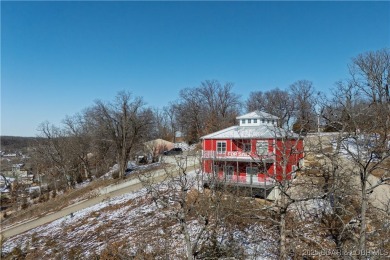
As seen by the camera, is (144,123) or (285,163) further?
(144,123)

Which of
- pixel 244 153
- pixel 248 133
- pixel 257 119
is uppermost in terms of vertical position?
pixel 257 119

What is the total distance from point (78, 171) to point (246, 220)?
3555 cm

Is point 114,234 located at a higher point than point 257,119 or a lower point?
lower

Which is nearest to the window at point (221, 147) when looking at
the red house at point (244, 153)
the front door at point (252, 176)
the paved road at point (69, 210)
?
Answer: the red house at point (244, 153)

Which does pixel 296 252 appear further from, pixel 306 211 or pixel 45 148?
pixel 45 148

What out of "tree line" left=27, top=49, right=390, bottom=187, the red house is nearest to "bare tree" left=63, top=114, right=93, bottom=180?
"tree line" left=27, top=49, right=390, bottom=187

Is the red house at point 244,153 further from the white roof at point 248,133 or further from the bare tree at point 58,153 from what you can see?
the bare tree at point 58,153

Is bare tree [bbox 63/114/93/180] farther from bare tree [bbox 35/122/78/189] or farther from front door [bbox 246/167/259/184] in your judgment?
front door [bbox 246/167/259/184]

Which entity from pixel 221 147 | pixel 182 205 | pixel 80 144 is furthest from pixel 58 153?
pixel 182 205

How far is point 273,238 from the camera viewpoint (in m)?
14.4

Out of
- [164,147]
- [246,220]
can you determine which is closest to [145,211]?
[246,220]

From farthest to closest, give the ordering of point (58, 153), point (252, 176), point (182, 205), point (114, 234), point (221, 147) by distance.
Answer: point (58, 153) → point (221, 147) → point (252, 176) → point (114, 234) → point (182, 205)

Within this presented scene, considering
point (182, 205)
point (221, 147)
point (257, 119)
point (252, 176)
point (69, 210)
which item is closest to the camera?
point (182, 205)

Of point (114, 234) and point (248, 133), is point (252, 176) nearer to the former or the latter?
point (248, 133)
